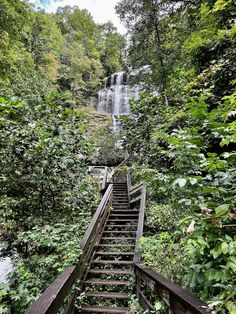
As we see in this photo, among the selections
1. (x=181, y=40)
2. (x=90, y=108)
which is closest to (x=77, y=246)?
(x=181, y=40)

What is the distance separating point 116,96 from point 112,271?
19542 millimetres

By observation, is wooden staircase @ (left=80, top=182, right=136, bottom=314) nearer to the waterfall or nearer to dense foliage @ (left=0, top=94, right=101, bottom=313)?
dense foliage @ (left=0, top=94, right=101, bottom=313)

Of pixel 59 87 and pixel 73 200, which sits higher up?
pixel 59 87

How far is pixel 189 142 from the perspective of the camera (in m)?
1.82

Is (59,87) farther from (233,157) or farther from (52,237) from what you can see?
(233,157)

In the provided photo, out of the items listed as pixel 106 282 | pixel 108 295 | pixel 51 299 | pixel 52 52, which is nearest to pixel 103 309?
pixel 108 295

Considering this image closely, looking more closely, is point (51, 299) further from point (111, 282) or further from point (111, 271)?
point (111, 271)

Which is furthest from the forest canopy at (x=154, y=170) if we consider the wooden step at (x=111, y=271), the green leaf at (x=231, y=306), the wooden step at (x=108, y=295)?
the wooden step at (x=111, y=271)

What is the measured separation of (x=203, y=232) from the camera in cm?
133

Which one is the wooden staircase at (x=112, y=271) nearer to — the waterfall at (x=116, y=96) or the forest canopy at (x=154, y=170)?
the forest canopy at (x=154, y=170)

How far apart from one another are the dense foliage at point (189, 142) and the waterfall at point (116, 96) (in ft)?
32.0

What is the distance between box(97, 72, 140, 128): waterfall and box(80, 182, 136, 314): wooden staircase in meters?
15.3

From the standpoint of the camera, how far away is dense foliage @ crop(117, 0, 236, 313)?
133 centimetres

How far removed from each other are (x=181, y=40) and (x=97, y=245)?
29.1ft
